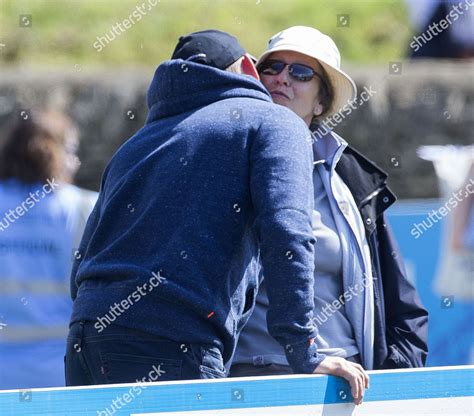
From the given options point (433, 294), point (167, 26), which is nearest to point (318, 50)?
point (433, 294)

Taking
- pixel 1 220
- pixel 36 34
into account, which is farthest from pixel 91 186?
pixel 36 34

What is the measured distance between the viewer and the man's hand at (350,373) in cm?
278

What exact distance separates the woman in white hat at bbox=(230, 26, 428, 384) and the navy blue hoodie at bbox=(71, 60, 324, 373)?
44cm

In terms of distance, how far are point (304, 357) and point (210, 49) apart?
891mm

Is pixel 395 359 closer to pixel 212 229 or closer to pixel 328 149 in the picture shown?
pixel 328 149

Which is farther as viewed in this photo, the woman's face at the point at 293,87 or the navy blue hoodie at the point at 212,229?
the woman's face at the point at 293,87

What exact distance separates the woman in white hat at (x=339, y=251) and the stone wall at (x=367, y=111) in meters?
3.12

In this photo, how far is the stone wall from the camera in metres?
6.58

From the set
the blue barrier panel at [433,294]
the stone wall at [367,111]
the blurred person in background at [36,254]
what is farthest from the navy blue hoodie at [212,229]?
the stone wall at [367,111]

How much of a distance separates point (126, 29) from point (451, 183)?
13.7ft

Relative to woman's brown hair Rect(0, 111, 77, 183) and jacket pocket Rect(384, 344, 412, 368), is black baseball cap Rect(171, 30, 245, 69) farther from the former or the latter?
woman's brown hair Rect(0, 111, 77, 183)

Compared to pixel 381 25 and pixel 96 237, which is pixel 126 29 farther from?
pixel 96 237

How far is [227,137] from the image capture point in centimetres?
277

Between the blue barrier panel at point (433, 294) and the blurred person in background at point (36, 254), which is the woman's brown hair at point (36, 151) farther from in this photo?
the blue barrier panel at point (433, 294)
